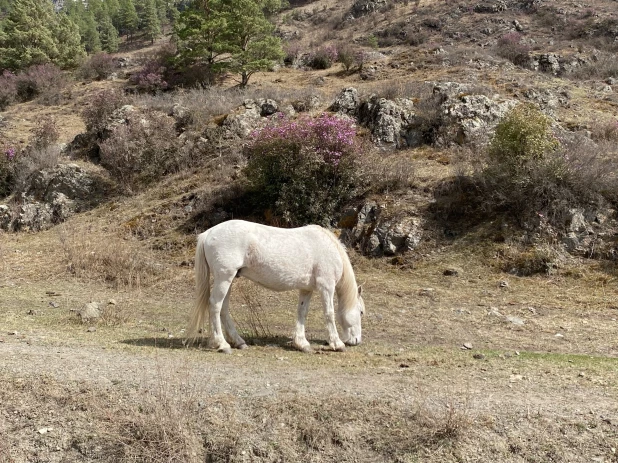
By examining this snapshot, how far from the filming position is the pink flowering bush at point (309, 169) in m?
14.7

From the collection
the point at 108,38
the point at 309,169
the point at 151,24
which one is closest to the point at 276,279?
the point at 309,169

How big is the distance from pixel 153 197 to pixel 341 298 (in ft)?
41.7

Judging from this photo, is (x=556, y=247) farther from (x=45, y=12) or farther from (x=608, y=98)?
(x=45, y=12)

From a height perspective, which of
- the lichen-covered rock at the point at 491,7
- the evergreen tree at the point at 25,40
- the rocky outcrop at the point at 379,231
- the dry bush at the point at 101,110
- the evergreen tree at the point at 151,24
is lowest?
the rocky outcrop at the point at 379,231

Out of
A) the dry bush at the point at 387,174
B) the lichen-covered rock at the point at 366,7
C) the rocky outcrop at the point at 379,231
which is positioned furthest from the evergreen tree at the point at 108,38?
the rocky outcrop at the point at 379,231

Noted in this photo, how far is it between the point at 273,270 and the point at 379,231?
6.92m

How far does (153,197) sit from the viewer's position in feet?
59.9

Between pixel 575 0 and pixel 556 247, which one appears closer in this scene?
pixel 556 247

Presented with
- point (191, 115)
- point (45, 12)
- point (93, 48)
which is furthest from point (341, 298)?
point (93, 48)

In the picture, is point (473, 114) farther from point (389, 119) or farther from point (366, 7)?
point (366, 7)

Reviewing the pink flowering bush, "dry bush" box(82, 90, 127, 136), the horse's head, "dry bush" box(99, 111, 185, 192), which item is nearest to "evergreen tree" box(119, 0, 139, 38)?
"dry bush" box(82, 90, 127, 136)

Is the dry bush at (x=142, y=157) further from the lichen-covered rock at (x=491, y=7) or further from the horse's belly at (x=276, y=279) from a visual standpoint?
the lichen-covered rock at (x=491, y=7)

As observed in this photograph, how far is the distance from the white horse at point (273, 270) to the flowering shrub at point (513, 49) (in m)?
27.4

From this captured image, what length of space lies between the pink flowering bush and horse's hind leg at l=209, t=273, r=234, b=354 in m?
7.67
